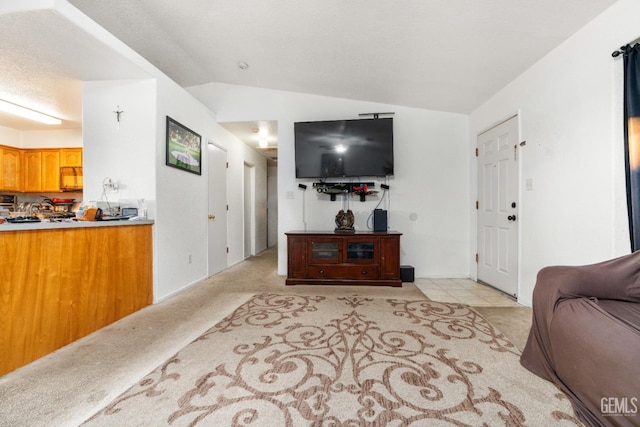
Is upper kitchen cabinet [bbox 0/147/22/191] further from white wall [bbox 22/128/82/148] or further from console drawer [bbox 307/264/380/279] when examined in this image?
console drawer [bbox 307/264/380/279]

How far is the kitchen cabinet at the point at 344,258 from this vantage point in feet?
11.0

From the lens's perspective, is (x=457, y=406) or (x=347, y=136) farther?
(x=347, y=136)

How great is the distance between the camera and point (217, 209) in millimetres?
4066

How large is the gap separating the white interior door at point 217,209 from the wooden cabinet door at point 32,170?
3346mm

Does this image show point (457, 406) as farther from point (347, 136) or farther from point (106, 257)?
point (347, 136)

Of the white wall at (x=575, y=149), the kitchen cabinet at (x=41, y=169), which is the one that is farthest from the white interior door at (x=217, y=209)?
the white wall at (x=575, y=149)

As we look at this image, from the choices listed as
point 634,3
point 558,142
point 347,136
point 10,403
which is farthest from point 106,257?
point 634,3

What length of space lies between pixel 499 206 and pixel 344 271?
1997 millimetres

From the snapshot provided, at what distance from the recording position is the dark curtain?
5.10 ft

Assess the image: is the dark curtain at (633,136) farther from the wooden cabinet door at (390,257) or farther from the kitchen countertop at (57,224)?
the kitchen countertop at (57,224)

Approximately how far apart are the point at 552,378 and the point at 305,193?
10.3 ft

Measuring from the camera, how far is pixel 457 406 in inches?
48.5

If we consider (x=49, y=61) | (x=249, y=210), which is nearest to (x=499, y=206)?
(x=249, y=210)

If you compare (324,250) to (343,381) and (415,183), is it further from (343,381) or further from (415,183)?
(343,381)
